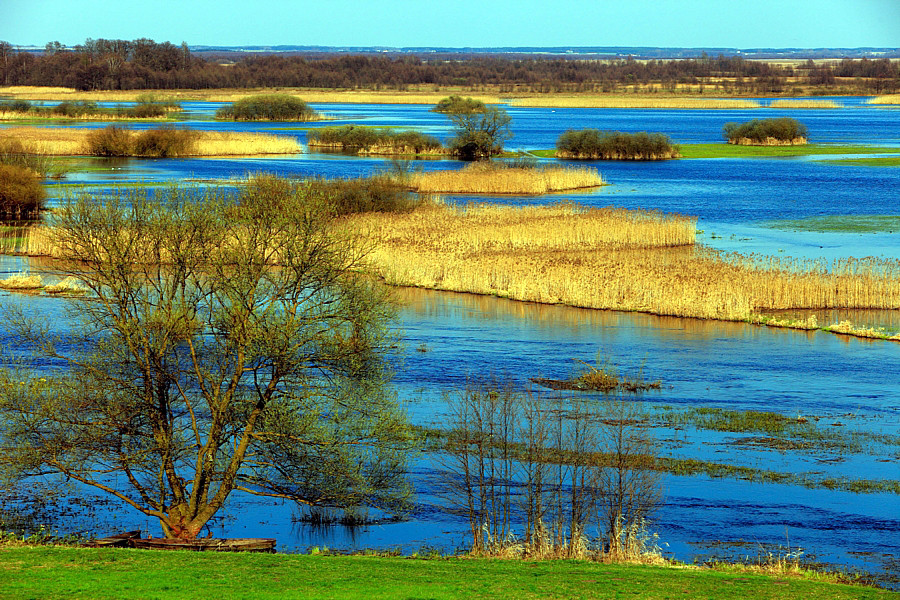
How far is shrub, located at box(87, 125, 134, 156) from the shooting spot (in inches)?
3482

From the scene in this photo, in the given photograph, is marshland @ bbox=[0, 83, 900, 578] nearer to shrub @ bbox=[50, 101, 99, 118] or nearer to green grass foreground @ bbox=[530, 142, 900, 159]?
green grass foreground @ bbox=[530, 142, 900, 159]

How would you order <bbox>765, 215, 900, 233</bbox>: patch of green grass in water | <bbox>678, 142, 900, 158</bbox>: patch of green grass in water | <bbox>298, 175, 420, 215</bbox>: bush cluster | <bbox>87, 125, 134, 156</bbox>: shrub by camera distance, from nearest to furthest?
<bbox>298, 175, 420, 215</bbox>: bush cluster, <bbox>765, 215, 900, 233</bbox>: patch of green grass in water, <bbox>87, 125, 134, 156</bbox>: shrub, <bbox>678, 142, 900, 158</bbox>: patch of green grass in water

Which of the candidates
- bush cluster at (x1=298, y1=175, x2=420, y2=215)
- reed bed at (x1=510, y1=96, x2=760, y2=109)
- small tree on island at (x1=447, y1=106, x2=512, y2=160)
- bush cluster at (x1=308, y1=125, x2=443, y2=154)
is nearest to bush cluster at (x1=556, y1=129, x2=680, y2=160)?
small tree on island at (x1=447, y1=106, x2=512, y2=160)

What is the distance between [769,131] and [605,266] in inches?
2863

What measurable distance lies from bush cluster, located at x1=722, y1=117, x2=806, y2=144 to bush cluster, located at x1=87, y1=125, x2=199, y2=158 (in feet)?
179

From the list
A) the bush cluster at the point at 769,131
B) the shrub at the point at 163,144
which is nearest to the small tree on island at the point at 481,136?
the shrub at the point at 163,144

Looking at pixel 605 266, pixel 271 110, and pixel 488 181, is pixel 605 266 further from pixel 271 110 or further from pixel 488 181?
pixel 271 110

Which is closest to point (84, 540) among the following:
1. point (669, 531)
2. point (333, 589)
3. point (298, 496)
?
point (298, 496)

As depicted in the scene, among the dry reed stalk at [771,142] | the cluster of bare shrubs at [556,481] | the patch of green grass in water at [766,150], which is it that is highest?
the dry reed stalk at [771,142]

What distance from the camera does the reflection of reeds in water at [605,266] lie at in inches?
1446

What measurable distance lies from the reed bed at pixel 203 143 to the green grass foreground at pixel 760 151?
73.4ft

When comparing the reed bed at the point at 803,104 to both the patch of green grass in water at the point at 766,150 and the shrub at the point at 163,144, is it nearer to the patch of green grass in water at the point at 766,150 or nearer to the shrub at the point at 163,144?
the patch of green grass in water at the point at 766,150

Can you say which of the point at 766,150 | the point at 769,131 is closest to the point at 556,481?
the point at 766,150

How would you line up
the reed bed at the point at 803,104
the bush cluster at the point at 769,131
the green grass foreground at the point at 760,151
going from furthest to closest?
the reed bed at the point at 803,104
the bush cluster at the point at 769,131
the green grass foreground at the point at 760,151
